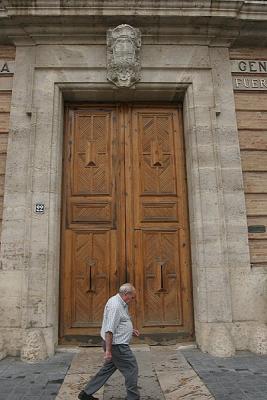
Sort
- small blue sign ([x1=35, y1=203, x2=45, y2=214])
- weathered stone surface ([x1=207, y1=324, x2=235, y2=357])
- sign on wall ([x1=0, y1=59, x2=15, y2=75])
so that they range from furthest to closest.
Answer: sign on wall ([x1=0, y1=59, x2=15, y2=75]) → small blue sign ([x1=35, y1=203, x2=45, y2=214]) → weathered stone surface ([x1=207, y1=324, x2=235, y2=357])

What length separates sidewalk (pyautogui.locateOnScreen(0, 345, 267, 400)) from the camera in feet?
14.5

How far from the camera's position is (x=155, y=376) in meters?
5.12

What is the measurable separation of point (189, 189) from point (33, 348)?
4024 millimetres

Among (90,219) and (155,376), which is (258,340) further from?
(90,219)

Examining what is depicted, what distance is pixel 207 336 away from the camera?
20.8 ft

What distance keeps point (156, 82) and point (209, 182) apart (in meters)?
2.31

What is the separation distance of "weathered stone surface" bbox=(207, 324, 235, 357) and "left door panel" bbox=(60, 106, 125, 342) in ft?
6.55

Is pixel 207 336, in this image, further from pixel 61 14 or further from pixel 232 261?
pixel 61 14

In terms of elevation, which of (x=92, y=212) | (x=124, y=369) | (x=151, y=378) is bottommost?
(x=151, y=378)

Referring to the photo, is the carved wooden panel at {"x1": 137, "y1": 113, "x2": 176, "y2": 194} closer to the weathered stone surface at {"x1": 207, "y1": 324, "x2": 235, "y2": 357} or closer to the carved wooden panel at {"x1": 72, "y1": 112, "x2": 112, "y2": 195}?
the carved wooden panel at {"x1": 72, "y1": 112, "x2": 112, "y2": 195}

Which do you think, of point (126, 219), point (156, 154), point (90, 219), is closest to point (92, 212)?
point (90, 219)

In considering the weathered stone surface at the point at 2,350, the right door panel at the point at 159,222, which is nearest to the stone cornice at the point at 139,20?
the right door panel at the point at 159,222

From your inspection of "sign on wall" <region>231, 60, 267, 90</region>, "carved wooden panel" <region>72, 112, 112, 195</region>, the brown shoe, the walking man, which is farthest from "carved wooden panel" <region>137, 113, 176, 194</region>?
the brown shoe

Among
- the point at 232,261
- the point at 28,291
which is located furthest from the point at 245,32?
the point at 28,291
